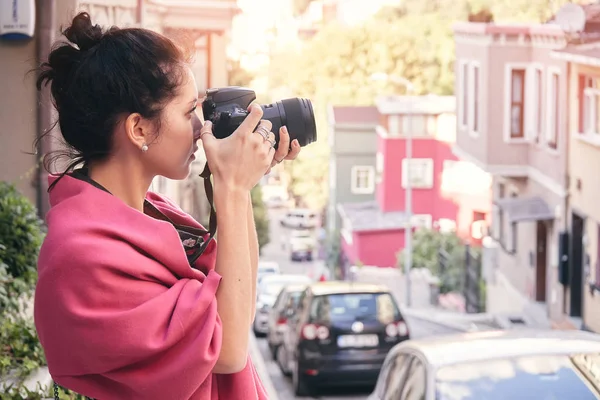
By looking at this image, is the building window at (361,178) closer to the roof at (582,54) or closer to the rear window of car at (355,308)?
the roof at (582,54)

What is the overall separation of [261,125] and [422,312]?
25435 mm

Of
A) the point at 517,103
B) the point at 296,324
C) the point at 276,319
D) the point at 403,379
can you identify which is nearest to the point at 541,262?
the point at 517,103

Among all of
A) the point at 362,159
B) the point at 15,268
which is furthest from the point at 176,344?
the point at 362,159

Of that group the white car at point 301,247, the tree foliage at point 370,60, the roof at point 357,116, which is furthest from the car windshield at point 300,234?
the roof at point 357,116

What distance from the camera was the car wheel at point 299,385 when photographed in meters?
14.6

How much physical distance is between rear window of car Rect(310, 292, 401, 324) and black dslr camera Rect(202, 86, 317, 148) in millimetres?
12071

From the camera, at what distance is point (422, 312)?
88.8ft

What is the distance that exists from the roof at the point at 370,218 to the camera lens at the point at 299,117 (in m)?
42.8

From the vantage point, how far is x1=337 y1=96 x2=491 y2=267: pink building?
44125 mm

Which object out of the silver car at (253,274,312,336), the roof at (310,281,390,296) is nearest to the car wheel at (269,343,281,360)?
the silver car at (253,274,312,336)

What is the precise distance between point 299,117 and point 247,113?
0.12 m

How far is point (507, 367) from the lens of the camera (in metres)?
5.62

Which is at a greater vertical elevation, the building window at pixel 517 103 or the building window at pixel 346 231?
the building window at pixel 517 103

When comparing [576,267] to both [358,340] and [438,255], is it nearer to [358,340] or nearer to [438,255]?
[358,340]
